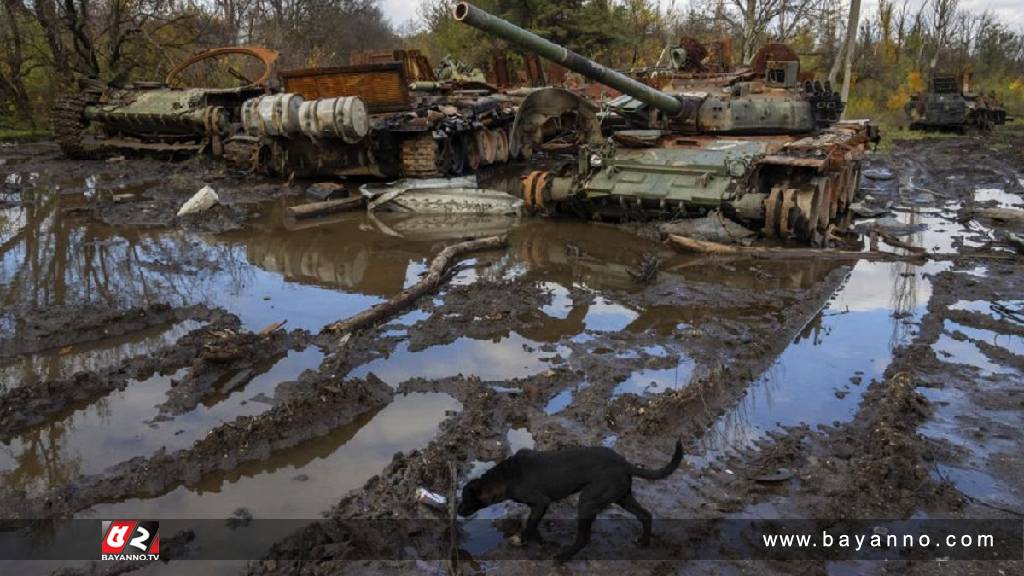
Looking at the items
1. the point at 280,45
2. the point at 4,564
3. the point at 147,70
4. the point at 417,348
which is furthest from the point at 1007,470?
the point at 280,45

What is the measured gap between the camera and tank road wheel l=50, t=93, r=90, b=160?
53.5 ft

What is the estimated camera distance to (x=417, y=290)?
6875mm

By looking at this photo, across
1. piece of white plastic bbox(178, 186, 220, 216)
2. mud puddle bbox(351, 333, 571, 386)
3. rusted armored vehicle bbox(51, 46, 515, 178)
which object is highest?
rusted armored vehicle bbox(51, 46, 515, 178)

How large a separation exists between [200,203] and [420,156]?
341cm

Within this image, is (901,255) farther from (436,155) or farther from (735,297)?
(436,155)

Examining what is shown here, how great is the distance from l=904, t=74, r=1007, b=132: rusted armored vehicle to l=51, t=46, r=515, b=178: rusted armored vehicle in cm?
1754

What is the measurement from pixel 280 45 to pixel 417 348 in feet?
83.4

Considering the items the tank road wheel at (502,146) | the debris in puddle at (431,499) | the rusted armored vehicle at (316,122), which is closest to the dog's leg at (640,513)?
the debris in puddle at (431,499)

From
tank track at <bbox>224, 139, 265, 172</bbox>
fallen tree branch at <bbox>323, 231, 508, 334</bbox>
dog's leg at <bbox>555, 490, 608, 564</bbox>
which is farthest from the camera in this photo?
tank track at <bbox>224, 139, 265, 172</bbox>

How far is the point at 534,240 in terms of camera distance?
948cm

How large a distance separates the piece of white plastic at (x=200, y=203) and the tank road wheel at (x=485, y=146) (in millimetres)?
4751

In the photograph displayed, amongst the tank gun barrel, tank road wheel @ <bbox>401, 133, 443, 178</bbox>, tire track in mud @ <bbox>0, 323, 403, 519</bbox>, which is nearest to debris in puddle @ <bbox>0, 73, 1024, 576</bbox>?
tire track in mud @ <bbox>0, 323, 403, 519</bbox>

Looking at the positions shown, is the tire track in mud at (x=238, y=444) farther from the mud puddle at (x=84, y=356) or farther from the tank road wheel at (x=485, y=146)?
the tank road wheel at (x=485, y=146)

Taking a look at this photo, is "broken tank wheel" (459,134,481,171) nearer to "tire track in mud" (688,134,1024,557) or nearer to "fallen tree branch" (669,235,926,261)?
"fallen tree branch" (669,235,926,261)
